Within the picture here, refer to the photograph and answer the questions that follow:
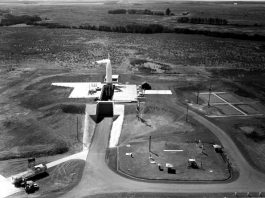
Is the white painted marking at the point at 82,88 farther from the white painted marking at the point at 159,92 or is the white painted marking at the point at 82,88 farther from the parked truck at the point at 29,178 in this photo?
the parked truck at the point at 29,178

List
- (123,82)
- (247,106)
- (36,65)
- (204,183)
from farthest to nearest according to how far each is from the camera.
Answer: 1. (36,65)
2. (123,82)
3. (247,106)
4. (204,183)

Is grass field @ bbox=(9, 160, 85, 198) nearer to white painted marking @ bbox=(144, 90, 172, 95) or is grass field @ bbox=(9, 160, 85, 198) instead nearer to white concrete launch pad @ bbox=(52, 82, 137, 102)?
white concrete launch pad @ bbox=(52, 82, 137, 102)

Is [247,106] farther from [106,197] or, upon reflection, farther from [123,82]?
[106,197]

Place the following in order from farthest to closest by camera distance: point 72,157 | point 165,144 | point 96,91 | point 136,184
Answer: point 96,91 < point 165,144 < point 72,157 < point 136,184

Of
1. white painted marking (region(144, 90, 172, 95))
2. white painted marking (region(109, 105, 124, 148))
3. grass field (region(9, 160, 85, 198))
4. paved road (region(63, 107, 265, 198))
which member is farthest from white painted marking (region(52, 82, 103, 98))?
grass field (region(9, 160, 85, 198))

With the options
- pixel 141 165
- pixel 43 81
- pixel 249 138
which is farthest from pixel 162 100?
pixel 43 81

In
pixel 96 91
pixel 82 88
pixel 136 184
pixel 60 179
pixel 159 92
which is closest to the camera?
pixel 136 184

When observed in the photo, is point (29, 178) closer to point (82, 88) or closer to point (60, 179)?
point (60, 179)

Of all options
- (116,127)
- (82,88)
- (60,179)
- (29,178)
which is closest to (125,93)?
(82,88)
